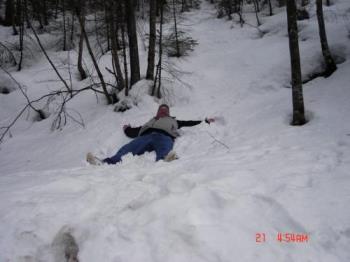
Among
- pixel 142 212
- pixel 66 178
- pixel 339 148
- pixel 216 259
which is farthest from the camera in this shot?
pixel 339 148

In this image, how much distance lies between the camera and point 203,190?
→ 2801 millimetres

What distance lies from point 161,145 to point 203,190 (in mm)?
2429

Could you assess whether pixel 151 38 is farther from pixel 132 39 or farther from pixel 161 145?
pixel 161 145

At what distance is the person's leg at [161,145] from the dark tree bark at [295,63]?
7.74ft

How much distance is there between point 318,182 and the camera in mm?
2877

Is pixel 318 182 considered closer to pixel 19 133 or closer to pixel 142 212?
pixel 142 212

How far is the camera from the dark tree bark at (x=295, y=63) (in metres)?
4.68

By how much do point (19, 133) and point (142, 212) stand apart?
714cm

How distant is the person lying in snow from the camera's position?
15.8 ft

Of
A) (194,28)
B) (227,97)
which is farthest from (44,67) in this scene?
(227,97)
